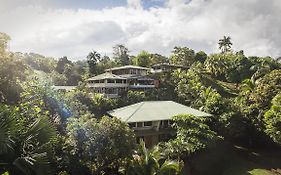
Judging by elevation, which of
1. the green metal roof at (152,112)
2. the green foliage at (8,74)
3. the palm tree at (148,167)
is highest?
the green foliage at (8,74)

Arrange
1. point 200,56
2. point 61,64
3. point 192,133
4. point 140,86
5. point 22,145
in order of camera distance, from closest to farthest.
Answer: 1. point 22,145
2. point 192,133
3. point 140,86
4. point 61,64
5. point 200,56

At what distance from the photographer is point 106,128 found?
70.9 feet

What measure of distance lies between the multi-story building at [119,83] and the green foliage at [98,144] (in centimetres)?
3224

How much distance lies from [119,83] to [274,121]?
3244 centimetres

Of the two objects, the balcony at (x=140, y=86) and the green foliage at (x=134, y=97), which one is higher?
the balcony at (x=140, y=86)

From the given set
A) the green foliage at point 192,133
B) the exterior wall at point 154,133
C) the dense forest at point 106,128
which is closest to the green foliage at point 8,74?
the dense forest at point 106,128

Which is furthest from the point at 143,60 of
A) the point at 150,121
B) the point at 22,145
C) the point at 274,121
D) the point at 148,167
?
the point at 22,145

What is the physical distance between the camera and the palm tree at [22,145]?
9.73m

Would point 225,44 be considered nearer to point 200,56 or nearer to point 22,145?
point 200,56

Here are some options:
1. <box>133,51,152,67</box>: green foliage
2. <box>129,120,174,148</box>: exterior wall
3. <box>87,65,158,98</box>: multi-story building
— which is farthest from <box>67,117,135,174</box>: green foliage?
<box>133,51,152,67</box>: green foliage

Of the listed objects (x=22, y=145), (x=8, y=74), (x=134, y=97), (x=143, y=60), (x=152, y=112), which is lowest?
(x=152, y=112)

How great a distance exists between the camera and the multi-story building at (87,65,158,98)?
5531 cm

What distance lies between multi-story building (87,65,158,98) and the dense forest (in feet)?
12.5

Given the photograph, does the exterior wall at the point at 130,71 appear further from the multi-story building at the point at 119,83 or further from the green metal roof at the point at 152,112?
the green metal roof at the point at 152,112
